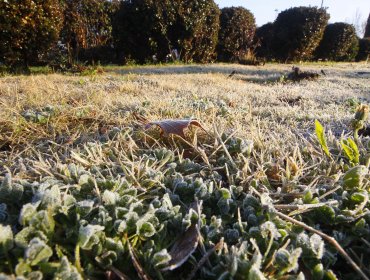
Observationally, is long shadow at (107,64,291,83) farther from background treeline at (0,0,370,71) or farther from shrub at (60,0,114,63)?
shrub at (60,0,114,63)

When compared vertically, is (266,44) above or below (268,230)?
above

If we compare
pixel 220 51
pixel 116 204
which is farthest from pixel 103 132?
pixel 220 51

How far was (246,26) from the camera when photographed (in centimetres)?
1405

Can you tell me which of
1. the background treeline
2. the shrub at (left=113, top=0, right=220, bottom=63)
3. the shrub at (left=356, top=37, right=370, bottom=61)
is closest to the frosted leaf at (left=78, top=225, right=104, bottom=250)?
the background treeline

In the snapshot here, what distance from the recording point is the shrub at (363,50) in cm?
2131

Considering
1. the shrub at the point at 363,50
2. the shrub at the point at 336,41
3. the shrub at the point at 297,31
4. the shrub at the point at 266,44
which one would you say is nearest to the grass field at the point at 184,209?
the shrub at the point at 297,31

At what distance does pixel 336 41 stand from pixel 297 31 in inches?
168

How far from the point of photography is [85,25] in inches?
427

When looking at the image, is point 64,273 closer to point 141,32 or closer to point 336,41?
point 141,32

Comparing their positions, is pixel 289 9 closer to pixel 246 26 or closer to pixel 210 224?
pixel 246 26

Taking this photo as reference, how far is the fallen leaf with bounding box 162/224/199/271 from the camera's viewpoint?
3.19ft

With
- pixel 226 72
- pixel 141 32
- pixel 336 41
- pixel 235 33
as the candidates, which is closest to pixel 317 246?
pixel 226 72

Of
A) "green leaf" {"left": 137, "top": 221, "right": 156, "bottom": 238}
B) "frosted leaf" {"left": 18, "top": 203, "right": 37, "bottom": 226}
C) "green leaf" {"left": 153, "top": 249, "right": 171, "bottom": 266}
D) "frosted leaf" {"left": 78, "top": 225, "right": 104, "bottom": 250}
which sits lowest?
"green leaf" {"left": 153, "top": 249, "right": 171, "bottom": 266}

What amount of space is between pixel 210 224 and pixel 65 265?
1.58 ft
